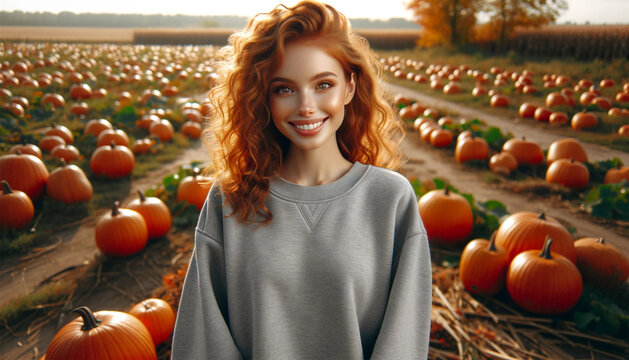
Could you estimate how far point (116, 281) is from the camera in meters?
3.62

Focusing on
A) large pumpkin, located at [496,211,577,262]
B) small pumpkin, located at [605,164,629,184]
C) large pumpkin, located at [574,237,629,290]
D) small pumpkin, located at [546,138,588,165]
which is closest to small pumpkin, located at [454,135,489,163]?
small pumpkin, located at [546,138,588,165]

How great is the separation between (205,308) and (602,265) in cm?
326

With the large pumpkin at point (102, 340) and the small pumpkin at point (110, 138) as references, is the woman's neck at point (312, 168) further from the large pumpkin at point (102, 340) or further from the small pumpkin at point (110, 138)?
the small pumpkin at point (110, 138)

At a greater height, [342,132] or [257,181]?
[342,132]

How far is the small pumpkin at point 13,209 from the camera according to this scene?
4.23 metres

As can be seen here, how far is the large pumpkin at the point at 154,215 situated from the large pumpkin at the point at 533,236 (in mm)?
3274

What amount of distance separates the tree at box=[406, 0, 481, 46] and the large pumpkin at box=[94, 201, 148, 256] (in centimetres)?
2746

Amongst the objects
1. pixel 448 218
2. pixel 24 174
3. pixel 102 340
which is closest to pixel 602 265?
pixel 448 218

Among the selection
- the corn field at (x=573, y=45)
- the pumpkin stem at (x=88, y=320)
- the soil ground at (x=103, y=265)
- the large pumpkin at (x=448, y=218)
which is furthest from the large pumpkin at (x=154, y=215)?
the corn field at (x=573, y=45)

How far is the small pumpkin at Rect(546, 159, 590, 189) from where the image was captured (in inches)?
214

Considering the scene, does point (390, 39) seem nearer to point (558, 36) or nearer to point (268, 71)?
point (558, 36)

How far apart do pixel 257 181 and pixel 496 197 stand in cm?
461

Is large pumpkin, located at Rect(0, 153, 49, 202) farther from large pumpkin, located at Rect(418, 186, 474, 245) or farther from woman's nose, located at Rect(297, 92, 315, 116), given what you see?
woman's nose, located at Rect(297, 92, 315, 116)

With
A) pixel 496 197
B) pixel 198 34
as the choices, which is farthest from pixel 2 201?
pixel 198 34
